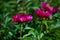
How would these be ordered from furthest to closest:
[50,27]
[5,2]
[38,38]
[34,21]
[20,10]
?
[5,2]
[20,10]
[34,21]
[50,27]
[38,38]

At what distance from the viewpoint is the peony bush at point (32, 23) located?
1.56m

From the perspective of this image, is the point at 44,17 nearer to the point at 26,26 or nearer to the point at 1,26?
the point at 26,26

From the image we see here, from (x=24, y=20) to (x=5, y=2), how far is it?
0.72 m

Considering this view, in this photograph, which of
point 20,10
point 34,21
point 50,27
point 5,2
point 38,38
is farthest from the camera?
point 5,2

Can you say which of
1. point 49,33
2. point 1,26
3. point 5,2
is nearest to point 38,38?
point 49,33

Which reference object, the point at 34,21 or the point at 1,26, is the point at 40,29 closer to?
the point at 34,21

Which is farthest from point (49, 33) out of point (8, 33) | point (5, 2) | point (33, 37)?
point (5, 2)

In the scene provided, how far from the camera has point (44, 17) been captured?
157cm

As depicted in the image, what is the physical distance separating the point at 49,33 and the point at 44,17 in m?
0.12

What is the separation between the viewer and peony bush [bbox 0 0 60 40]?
156 centimetres

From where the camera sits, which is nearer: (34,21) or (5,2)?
(34,21)

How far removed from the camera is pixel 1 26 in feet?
5.91

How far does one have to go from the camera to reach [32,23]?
5.56 ft

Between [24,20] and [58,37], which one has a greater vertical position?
[24,20]
